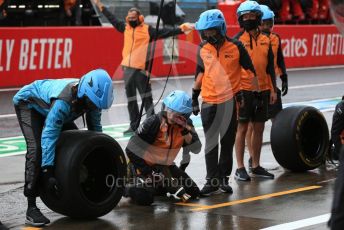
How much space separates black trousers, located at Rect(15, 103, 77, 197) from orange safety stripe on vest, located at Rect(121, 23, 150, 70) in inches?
214

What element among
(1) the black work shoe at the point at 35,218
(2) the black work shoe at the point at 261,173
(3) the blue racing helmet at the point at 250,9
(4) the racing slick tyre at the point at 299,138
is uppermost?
(3) the blue racing helmet at the point at 250,9

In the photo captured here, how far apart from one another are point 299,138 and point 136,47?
4.31m

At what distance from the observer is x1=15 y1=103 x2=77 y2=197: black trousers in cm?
679

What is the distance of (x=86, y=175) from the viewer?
7121 mm

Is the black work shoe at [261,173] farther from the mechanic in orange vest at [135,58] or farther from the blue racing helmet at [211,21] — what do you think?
the mechanic in orange vest at [135,58]

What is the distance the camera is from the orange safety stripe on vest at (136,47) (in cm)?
1241

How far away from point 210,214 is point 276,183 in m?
1.69

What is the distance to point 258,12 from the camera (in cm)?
888

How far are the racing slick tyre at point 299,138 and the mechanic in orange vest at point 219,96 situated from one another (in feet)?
3.15

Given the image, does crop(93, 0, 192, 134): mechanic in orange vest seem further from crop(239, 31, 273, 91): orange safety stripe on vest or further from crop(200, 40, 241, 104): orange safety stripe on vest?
crop(200, 40, 241, 104): orange safety stripe on vest

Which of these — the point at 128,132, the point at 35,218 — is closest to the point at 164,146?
the point at 35,218

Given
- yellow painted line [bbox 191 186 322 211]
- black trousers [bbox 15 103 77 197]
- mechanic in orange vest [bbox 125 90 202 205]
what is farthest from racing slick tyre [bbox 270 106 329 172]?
black trousers [bbox 15 103 77 197]

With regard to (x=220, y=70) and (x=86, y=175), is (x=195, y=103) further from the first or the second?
(x=86, y=175)

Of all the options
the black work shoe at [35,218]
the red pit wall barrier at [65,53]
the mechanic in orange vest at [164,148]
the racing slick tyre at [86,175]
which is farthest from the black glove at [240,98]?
the red pit wall barrier at [65,53]
